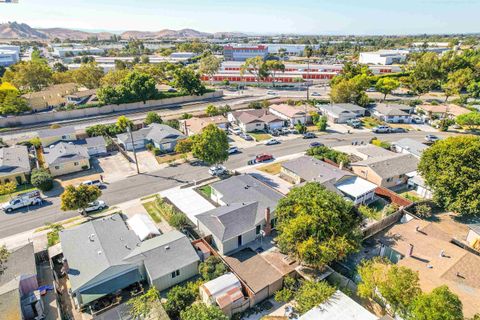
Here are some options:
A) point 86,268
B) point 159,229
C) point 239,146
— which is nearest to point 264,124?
point 239,146

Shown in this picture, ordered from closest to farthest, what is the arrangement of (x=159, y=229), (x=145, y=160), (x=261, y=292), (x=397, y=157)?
(x=261, y=292)
(x=159, y=229)
(x=397, y=157)
(x=145, y=160)

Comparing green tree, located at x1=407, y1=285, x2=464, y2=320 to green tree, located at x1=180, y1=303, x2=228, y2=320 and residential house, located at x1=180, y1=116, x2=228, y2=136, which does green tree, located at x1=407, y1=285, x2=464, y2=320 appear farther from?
residential house, located at x1=180, y1=116, x2=228, y2=136

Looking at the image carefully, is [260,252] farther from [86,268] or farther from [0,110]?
[0,110]

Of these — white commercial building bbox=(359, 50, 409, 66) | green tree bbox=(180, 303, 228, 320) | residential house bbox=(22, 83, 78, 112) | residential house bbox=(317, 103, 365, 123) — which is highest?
white commercial building bbox=(359, 50, 409, 66)

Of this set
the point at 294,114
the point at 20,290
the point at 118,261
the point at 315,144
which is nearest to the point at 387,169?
the point at 315,144

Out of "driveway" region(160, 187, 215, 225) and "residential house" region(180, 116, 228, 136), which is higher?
"residential house" region(180, 116, 228, 136)

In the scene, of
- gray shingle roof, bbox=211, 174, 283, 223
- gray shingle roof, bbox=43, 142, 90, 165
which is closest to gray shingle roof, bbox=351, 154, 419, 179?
gray shingle roof, bbox=211, 174, 283, 223

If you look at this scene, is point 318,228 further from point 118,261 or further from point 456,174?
point 456,174
